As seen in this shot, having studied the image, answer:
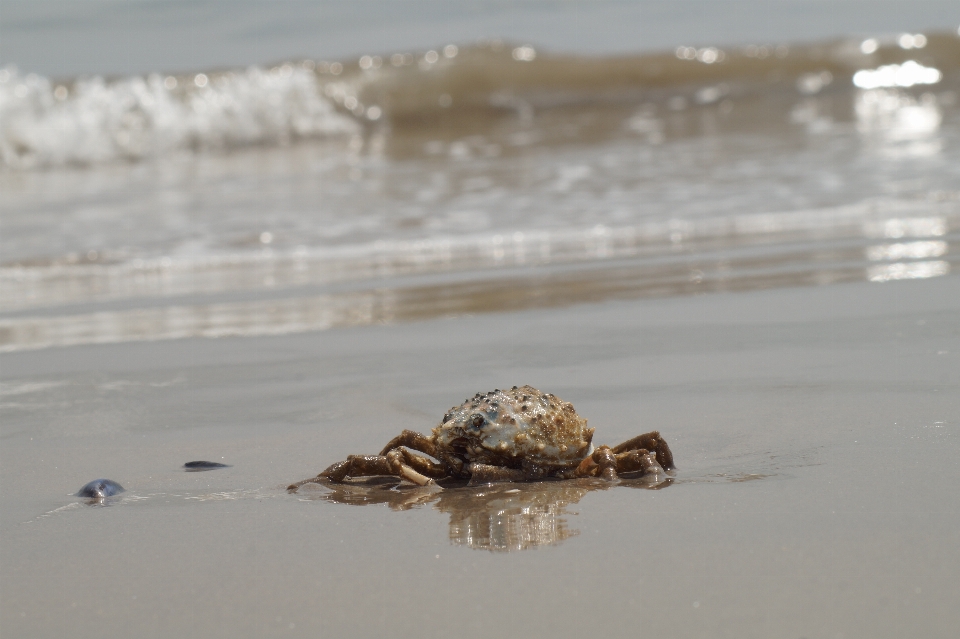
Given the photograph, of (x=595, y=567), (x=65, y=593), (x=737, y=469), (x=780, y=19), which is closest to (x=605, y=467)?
(x=737, y=469)

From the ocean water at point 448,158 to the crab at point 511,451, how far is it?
2.33 metres

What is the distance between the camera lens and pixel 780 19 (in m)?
21.3

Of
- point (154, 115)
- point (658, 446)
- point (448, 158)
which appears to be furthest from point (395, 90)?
point (658, 446)

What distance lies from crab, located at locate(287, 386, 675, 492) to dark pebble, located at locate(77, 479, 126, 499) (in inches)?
18.5

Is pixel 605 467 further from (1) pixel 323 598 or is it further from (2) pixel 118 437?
(2) pixel 118 437

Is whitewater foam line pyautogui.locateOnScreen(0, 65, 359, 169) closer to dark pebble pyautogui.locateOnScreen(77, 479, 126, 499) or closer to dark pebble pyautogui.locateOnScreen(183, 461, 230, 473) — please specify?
dark pebble pyautogui.locateOnScreen(183, 461, 230, 473)

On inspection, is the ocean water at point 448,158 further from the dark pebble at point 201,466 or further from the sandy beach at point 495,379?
the dark pebble at point 201,466

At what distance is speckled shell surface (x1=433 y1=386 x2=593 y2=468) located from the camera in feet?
8.98

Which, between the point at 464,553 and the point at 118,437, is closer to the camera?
the point at 464,553

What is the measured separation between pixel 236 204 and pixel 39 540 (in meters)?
7.40

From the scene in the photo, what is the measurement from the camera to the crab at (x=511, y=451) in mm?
2740

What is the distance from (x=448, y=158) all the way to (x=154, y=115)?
21.5 feet

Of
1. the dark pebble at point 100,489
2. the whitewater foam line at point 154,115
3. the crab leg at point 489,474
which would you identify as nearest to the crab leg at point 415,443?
the crab leg at point 489,474

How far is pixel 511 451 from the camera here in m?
2.75
